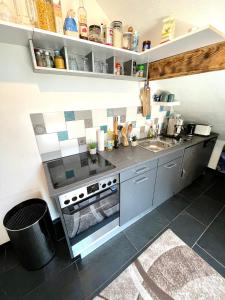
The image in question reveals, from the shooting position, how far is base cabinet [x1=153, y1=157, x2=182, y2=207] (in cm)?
161

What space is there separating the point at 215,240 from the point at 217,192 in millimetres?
959

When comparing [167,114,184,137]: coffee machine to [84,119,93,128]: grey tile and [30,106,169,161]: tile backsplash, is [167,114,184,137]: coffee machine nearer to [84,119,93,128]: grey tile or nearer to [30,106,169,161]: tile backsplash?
[30,106,169,161]: tile backsplash

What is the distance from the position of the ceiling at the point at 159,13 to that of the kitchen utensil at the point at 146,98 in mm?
485

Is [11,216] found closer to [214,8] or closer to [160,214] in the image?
[160,214]

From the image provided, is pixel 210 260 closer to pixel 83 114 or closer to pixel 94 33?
pixel 83 114

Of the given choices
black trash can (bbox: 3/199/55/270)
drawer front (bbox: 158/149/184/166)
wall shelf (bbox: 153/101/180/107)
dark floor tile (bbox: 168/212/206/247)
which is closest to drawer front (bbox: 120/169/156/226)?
drawer front (bbox: 158/149/184/166)

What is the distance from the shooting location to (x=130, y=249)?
4.51 ft

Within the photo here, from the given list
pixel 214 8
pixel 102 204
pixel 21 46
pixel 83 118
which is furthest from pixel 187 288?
pixel 21 46

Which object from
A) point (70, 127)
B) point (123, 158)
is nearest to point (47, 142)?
point (70, 127)

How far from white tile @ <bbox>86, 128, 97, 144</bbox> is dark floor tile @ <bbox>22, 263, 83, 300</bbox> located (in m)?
1.25

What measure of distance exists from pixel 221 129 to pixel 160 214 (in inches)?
66.3

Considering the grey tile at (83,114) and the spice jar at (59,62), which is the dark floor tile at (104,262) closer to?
the grey tile at (83,114)

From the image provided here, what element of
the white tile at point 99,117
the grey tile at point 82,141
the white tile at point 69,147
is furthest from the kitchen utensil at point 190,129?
the white tile at point 69,147

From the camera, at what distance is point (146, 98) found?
1800 mm
